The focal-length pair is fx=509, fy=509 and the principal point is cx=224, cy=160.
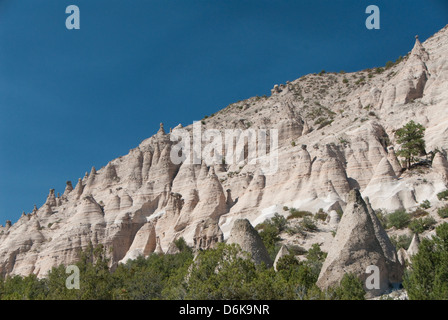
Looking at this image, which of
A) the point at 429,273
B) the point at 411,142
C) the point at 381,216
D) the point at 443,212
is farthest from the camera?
the point at 411,142

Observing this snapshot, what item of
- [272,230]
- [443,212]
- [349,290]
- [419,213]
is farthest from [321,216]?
[349,290]

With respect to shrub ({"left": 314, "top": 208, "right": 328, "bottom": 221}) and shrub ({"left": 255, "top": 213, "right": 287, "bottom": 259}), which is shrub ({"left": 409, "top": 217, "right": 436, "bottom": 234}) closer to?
shrub ({"left": 314, "top": 208, "right": 328, "bottom": 221})

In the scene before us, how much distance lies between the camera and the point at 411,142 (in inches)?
1938

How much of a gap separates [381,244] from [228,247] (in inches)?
293

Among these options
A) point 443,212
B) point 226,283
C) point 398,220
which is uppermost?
point 443,212

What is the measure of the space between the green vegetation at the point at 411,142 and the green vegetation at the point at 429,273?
27.7 m

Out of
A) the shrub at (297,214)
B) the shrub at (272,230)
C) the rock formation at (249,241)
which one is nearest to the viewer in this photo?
the rock formation at (249,241)

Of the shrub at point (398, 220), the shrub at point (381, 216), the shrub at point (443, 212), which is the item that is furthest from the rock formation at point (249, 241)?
the shrub at point (443, 212)

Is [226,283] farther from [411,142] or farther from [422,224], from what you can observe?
[411,142]

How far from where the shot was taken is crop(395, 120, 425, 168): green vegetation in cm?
4844

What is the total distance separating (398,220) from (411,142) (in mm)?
14131

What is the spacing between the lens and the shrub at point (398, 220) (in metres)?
37.4

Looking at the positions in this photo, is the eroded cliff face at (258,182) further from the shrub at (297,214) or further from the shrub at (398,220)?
the shrub at (398,220)
